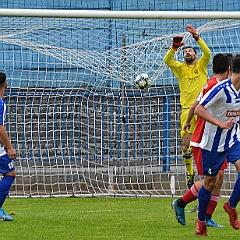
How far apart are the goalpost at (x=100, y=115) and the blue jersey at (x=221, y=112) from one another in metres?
5.53

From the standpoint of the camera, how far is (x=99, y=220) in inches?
359

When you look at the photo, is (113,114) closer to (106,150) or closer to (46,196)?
(106,150)

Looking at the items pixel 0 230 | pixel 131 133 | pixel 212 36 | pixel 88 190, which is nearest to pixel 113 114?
pixel 131 133

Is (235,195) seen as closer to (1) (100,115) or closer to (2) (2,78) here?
(2) (2,78)

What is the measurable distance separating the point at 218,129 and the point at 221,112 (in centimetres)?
22


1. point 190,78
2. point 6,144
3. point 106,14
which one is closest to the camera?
point 6,144

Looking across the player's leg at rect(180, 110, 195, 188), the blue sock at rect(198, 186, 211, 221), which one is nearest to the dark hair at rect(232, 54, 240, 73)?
the blue sock at rect(198, 186, 211, 221)

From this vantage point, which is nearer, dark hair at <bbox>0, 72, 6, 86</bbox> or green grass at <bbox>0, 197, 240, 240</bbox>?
green grass at <bbox>0, 197, 240, 240</bbox>

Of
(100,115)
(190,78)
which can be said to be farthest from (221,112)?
(100,115)

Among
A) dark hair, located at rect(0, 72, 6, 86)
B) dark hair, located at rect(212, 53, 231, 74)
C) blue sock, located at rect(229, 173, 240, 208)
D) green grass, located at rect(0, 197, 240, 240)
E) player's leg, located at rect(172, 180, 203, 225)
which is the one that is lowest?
green grass, located at rect(0, 197, 240, 240)

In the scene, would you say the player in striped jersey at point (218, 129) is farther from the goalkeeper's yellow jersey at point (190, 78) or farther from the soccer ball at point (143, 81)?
the soccer ball at point (143, 81)

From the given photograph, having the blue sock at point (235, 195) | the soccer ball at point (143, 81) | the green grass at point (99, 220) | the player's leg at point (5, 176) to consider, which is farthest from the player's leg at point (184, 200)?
the soccer ball at point (143, 81)

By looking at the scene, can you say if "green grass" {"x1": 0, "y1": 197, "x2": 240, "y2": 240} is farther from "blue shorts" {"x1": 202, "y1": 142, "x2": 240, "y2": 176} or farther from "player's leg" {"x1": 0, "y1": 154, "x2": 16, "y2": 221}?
"blue shorts" {"x1": 202, "y1": 142, "x2": 240, "y2": 176}

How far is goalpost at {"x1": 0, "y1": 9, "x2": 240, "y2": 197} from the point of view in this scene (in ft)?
42.9
